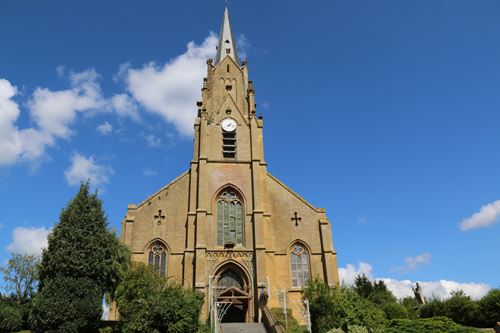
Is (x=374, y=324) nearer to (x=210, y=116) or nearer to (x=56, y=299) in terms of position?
(x=56, y=299)

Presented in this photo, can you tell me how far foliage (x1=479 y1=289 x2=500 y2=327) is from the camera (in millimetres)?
27609

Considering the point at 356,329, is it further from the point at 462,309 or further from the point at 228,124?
the point at 228,124

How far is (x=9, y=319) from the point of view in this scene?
915 inches

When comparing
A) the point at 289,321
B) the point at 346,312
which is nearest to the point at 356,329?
the point at 346,312

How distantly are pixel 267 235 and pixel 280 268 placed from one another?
2715 mm

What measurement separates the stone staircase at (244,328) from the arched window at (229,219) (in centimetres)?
613

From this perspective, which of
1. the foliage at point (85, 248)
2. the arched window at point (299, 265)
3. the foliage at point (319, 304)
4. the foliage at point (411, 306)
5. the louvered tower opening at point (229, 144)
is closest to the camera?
the foliage at point (85, 248)

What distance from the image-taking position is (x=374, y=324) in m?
20.1

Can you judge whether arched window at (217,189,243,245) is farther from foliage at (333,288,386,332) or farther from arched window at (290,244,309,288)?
foliage at (333,288,386,332)

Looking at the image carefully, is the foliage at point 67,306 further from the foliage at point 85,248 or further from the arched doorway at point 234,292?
the arched doorway at point 234,292

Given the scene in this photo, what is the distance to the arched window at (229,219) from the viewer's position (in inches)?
1221

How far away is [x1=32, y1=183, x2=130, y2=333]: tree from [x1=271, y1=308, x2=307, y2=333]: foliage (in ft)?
35.8

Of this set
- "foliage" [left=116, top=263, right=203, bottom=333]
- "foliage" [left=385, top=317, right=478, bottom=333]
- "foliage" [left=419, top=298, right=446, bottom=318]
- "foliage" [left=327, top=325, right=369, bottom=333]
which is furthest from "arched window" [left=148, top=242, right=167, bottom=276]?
"foliage" [left=419, top=298, right=446, bottom=318]

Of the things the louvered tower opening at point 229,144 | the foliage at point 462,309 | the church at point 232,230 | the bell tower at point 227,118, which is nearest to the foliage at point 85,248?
the church at point 232,230
